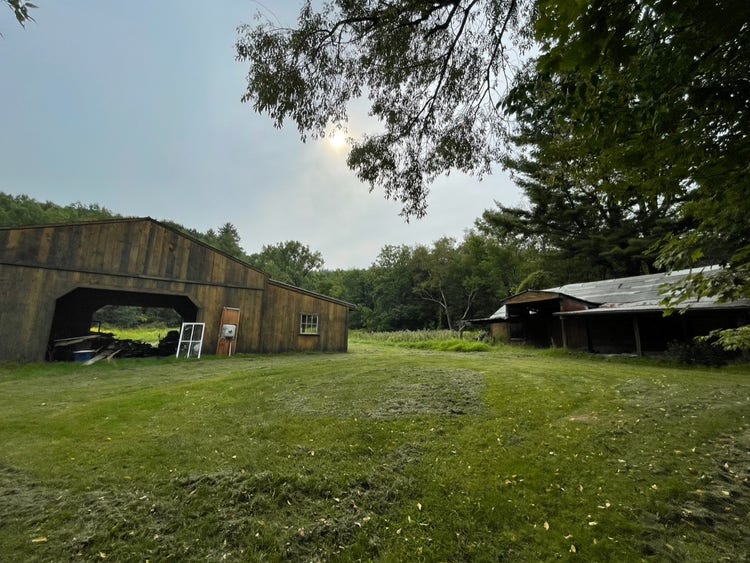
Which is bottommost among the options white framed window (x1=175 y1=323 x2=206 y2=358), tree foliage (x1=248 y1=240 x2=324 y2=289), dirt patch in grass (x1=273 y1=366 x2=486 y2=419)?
dirt patch in grass (x1=273 y1=366 x2=486 y2=419)

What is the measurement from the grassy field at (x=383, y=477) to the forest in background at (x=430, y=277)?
25034mm

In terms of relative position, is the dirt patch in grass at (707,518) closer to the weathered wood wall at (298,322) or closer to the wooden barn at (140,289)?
the wooden barn at (140,289)

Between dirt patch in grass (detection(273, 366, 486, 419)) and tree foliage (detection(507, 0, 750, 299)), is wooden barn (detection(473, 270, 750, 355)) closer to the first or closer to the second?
dirt patch in grass (detection(273, 366, 486, 419))

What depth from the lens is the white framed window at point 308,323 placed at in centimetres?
1413

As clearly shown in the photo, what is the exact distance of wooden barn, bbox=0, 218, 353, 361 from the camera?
9.02 metres

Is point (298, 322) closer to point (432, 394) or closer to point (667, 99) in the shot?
point (432, 394)

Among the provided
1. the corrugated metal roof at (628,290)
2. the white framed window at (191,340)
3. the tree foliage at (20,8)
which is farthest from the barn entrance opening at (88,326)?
the corrugated metal roof at (628,290)

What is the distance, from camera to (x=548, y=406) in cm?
443

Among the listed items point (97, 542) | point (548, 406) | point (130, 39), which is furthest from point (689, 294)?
point (130, 39)

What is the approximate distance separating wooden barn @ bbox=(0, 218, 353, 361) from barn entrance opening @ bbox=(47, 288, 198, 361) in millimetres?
67

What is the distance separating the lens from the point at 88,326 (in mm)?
15398

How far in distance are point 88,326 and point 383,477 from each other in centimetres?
1899

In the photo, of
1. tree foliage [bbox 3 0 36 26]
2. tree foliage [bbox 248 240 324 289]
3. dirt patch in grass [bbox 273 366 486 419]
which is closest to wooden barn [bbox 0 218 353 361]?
dirt patch in grass [bbox 273 366 486 419]

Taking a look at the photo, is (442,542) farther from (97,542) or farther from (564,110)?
(564,110)
